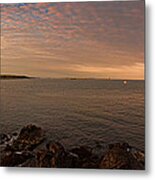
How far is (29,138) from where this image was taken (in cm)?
206

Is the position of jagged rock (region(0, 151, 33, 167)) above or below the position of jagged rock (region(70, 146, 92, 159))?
below

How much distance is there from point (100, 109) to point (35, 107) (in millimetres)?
317

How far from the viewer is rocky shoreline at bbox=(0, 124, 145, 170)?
2000mm

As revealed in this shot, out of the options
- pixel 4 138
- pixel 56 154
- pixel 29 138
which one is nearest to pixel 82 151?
pixel 56 154

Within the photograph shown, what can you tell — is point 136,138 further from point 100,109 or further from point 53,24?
point 53,24

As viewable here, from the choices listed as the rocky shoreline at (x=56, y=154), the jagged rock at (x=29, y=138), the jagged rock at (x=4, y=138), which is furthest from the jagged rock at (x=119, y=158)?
the jagged rock at (x=4, y=138)

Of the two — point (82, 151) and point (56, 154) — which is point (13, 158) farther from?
point (82, 151)

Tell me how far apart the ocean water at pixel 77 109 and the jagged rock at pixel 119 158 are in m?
0.04

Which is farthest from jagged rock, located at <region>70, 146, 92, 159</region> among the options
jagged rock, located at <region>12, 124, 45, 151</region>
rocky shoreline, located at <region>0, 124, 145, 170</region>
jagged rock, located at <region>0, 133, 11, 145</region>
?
jagged rock, located at <region>0, 133, 11, 145</region>

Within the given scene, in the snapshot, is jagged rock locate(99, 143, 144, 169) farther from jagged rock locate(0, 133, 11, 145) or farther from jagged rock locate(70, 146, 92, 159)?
jagged rock locate(0, 133, 11, 145)

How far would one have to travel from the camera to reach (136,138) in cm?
200

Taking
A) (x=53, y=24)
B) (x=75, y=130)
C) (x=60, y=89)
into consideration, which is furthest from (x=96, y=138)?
(x=53, y=24)

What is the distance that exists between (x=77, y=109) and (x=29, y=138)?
27 centimetres

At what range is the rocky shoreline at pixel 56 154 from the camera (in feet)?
6.56
